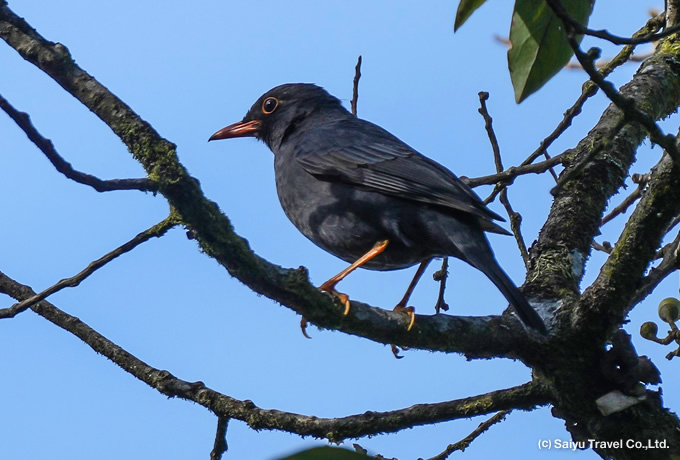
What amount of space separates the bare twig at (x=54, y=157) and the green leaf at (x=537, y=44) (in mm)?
2023

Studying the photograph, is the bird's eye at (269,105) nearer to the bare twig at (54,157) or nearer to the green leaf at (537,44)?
the green leaf at (537,44)

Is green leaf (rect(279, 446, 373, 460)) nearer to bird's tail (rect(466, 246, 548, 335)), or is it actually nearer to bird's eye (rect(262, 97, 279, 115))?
bird's tail (rect(466, 246, 548, 335))

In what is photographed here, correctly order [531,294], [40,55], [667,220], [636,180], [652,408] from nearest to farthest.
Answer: [40,55] < [667,220] < [652,408] < [531,294] < [636,180]

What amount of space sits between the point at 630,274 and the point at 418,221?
1.73m

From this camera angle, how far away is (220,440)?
4227 millimetres

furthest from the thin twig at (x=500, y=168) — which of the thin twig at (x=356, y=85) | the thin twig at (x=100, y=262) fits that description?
the thin twig at (x=100, y=262)

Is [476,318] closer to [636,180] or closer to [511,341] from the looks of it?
[511,341]

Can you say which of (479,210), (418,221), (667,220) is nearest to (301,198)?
(418,221)

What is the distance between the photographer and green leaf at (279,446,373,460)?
1.82 m

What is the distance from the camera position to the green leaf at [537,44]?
151 inches

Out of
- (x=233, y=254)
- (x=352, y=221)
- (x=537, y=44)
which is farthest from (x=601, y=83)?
(x=352, y=221)

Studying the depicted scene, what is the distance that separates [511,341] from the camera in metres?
4.38

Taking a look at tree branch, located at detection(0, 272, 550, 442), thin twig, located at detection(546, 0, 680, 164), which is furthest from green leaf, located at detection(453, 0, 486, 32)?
tree branch, located at detection(0, 272, 550, 442)

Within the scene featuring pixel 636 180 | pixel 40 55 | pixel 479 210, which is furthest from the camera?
pixel 636 180
